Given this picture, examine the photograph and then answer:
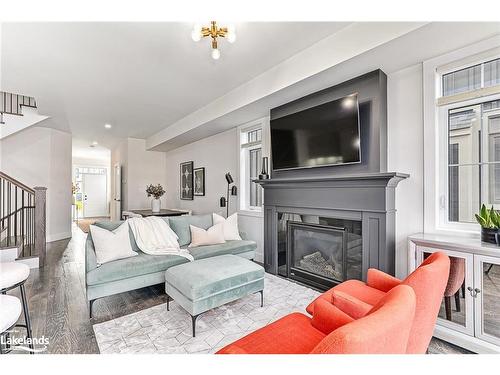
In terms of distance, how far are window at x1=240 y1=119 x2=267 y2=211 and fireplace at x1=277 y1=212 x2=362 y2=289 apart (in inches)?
39.8

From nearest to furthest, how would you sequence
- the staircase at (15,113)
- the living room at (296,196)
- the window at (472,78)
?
the living room at (296,196) < the window at (472,78) < the staircase at (15,113)

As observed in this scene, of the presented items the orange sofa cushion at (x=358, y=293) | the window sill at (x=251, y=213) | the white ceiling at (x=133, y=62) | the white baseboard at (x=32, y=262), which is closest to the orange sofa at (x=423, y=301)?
the orange sofa cushion at (x=358, y=293)

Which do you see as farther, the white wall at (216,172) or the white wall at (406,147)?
the white wall at (216,172)

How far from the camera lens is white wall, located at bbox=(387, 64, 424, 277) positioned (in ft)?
7.88

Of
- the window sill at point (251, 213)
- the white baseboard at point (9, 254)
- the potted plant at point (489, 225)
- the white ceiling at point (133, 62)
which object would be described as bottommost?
the white baseboard at point (9, 254)

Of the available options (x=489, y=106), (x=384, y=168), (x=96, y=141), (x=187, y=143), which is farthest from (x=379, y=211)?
(x=96, y=141)

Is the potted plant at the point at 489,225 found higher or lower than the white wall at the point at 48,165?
lower

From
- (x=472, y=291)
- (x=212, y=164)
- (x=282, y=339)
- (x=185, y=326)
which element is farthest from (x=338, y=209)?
(x=212, y=164)

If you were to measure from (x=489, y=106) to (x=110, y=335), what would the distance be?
3.71 metres

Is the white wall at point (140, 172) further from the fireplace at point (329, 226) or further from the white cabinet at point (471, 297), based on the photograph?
the white cabinet at point (471, 297)

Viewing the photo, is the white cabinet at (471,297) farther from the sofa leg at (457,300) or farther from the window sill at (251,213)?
the window sill at (251,213)

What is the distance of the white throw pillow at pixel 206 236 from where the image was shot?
3.50 meters

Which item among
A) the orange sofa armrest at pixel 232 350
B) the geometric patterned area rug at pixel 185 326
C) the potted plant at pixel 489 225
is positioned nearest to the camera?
the orange sofa armrest at pixel 232 350

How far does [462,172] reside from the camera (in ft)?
7.29
